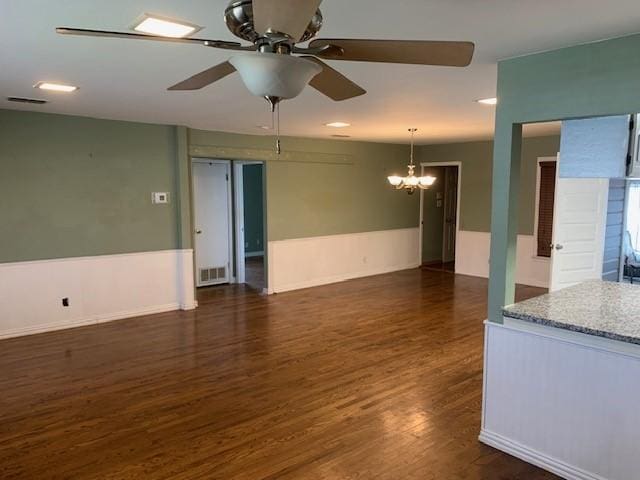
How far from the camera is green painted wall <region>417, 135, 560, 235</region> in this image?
7.01 m

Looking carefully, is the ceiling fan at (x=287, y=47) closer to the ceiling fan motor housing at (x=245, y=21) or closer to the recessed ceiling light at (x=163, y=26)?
the ceiling fan motor housing at (x=245, y=21)

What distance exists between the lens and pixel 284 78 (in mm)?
1394

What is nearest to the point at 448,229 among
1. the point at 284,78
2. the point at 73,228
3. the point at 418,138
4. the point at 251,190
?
the point at 418,138

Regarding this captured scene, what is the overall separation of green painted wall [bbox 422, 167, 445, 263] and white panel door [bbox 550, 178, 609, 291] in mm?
4249

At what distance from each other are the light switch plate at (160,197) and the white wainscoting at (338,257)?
1.70 metres

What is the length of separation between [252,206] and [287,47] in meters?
8.45

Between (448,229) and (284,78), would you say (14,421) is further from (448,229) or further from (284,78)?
(448,229)

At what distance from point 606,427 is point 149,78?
11.3 ft

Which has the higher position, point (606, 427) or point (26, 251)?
point (26, 251)

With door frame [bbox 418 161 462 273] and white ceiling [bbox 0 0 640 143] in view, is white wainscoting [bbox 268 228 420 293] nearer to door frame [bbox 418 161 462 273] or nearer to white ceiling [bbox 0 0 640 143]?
door frame [bbox 418 161 462 273]

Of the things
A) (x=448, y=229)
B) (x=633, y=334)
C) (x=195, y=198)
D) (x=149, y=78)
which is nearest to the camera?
(x=633, y=334)

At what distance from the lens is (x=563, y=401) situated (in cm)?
245

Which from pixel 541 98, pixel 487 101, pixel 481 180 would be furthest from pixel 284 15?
pixel 481 180

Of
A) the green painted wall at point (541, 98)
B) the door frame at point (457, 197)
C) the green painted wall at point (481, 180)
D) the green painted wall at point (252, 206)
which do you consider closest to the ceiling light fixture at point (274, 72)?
the green painted wall at point (541, 98)
